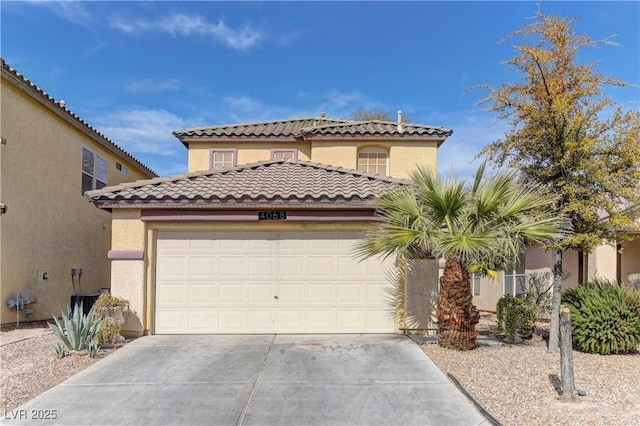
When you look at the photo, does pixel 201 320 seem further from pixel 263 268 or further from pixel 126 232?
pixel 126 232

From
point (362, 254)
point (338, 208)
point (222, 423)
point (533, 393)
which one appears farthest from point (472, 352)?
point (222, 423)

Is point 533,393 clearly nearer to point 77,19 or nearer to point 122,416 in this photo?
point 122,416

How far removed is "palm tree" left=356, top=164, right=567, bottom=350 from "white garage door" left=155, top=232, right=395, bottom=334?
168cm

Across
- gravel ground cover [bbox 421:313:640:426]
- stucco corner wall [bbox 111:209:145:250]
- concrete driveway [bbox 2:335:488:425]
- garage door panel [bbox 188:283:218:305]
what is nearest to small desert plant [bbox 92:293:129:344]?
concrete driveway [bbox 2:335:488:425]

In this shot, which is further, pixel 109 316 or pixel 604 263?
pixel 604 263

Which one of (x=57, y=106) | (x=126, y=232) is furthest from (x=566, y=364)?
(x=57, y=106)

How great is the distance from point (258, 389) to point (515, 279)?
1190cm

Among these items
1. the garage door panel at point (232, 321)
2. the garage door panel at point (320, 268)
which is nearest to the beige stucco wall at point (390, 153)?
the garage door panel at point (320, 268)

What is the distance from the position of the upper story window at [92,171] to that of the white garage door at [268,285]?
22.8 feet

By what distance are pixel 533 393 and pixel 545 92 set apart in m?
5.84

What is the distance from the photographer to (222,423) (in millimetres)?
5008

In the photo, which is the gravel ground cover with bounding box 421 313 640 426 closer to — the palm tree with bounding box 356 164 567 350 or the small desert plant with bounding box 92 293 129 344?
the palm tree with bounding box 356 164 567 350

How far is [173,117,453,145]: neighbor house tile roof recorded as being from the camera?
47.2ft

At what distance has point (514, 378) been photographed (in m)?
6.46
